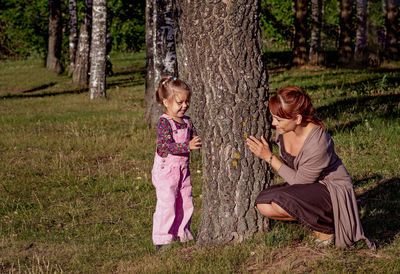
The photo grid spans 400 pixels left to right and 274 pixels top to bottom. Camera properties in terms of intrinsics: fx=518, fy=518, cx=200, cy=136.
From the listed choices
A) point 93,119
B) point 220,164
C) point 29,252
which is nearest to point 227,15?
point 220,164

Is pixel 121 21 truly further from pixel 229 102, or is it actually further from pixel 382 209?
pixel 229 102

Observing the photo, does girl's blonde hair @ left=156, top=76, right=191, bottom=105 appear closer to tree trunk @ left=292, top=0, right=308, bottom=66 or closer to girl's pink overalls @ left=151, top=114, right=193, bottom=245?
girl's pink overalls @ left=151, top=114, right=193, bottom=245

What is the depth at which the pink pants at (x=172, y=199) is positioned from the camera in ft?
16.8

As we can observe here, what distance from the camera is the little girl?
16.5 feet

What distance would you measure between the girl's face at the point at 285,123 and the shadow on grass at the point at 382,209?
123cm

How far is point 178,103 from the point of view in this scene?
5.07 metres

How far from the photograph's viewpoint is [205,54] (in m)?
4.68

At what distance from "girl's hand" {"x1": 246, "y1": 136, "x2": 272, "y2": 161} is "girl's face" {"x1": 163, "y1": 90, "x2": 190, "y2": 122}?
31.9 inches

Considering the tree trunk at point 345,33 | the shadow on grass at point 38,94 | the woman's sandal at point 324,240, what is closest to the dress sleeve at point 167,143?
the woman's sandal at point 324,240

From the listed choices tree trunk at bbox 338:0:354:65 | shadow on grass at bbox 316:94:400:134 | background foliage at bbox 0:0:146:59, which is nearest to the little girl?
shadow on grass at bbox 316:94:400:134

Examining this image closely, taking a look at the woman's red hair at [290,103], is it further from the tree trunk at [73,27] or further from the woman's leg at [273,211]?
the tree trunk at [73,27]

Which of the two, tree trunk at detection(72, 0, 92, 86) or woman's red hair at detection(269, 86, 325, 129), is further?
tree trunk at detection(72, 0, 92, 86)

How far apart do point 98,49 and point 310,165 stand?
1330 cm

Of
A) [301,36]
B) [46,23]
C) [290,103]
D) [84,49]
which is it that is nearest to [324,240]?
[290,103]
